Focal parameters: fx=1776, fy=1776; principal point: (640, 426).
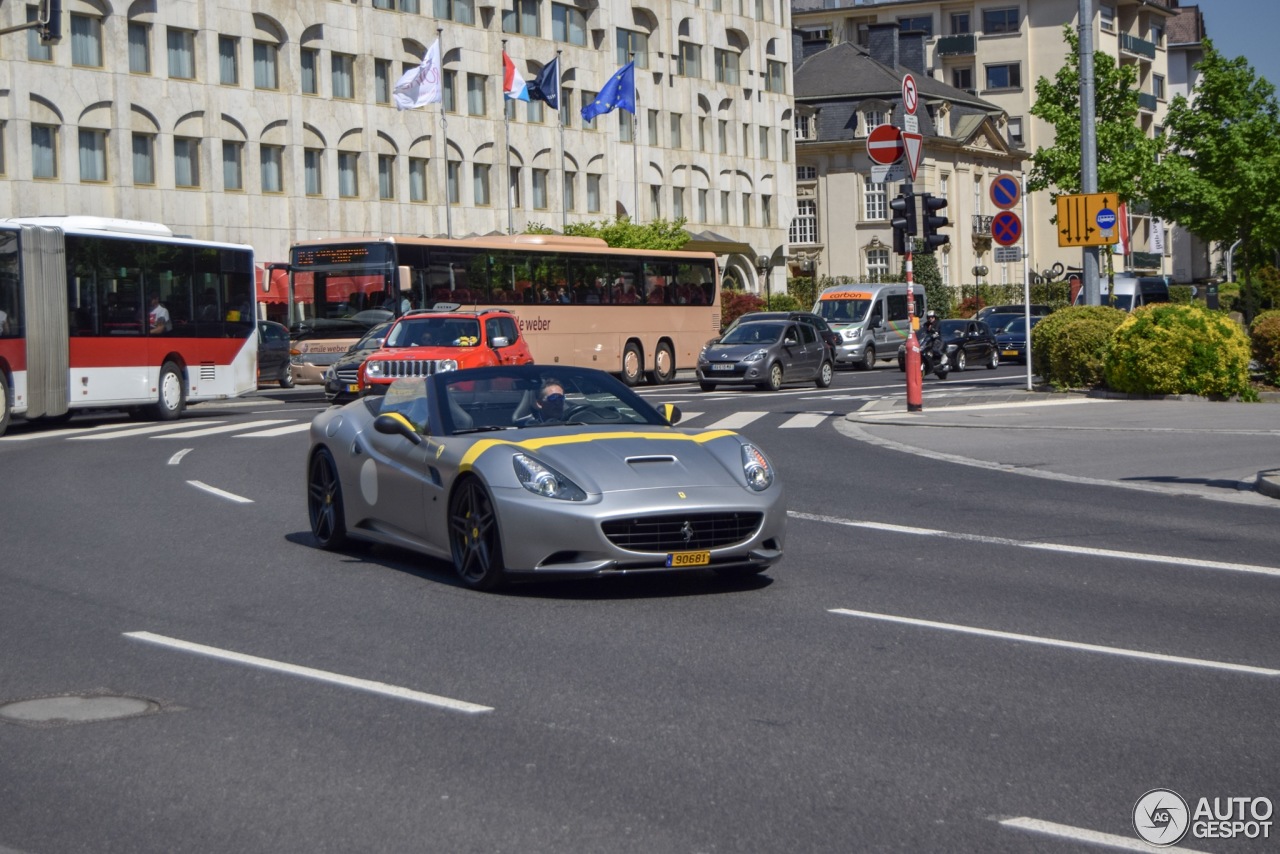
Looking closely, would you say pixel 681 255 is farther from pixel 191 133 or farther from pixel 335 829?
pixel 335 829

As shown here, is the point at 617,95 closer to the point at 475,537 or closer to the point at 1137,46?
the point at 475,537

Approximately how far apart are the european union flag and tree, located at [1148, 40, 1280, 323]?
17934 millimetres

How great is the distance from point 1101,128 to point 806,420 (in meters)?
29.8

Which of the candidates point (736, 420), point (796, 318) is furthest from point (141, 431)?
point (796, 318)

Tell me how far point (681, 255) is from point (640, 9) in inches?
1198

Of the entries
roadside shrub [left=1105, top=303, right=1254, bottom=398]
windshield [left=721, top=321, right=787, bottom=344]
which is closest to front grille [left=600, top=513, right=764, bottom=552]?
roadside shrub [left=1105, top=303, right=1254, bottom=398]

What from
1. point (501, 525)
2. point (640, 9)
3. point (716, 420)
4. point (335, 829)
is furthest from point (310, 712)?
point (640, 9)

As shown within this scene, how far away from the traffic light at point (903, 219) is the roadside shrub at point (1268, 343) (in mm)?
5706

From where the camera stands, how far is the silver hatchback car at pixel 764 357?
36.7m

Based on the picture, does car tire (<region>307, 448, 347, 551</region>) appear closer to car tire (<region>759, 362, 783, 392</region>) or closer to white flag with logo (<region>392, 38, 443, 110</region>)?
car tire (<region>759, 362, 783, 392</region>)

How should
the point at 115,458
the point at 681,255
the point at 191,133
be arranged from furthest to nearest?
the point at 191,133, the point at 681,255, the point at 115,458

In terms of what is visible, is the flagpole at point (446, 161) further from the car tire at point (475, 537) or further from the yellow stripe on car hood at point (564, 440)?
the car tire at point (475, 537)

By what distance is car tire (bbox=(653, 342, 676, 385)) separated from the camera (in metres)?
44.8

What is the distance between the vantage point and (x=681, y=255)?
4634 cm
